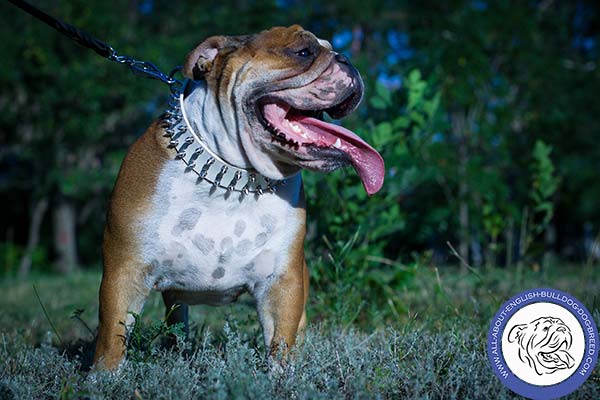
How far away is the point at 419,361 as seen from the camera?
233cm

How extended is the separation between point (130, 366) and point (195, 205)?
67 centimetres

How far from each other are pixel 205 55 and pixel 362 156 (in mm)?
802

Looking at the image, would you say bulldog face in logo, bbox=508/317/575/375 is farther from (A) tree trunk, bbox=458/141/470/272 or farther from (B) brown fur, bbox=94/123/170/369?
(A) tree trunk, bbox=458/141/470/272

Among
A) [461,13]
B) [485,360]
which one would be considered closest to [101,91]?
[461,13]

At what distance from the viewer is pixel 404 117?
3912 millimetres

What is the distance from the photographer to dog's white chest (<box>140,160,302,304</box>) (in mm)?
2465

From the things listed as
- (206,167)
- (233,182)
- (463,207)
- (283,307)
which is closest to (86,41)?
(206,167)

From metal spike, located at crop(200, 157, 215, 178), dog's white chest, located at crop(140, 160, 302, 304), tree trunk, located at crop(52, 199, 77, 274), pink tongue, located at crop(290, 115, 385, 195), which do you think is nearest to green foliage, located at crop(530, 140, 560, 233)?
pink tongue, located at crop(290, 115, 385, 195)

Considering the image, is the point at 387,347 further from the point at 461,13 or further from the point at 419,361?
the point at 461,13

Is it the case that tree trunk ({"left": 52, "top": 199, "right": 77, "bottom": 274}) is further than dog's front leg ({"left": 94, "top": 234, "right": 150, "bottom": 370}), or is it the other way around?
tree trunk ({"left": 52, "top": 199, "right": 77, "bottom": 274})

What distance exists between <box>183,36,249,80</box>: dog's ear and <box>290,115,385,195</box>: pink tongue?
49cm

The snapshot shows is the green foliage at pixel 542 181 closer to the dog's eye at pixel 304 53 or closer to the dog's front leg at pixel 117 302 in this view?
the dog's eye at pixel 304 53

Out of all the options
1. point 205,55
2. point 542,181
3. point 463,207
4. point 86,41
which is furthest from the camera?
point 463,207

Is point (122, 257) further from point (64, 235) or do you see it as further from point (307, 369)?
point (64, 235)
